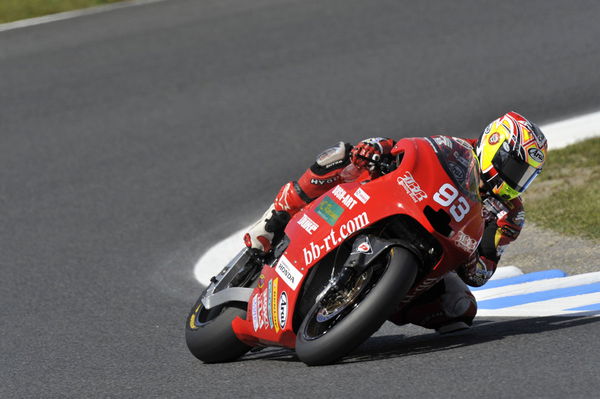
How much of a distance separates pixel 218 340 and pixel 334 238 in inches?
35.0

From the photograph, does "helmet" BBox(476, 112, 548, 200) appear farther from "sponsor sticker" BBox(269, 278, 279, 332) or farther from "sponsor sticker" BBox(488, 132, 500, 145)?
"sponsor sticker" BBox(269, 278, 279, 332)

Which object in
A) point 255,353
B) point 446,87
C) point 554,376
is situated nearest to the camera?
point 554,376

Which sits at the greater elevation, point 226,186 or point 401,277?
point 401,277

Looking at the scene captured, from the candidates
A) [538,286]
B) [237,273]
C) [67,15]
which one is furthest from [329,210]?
[67,15]

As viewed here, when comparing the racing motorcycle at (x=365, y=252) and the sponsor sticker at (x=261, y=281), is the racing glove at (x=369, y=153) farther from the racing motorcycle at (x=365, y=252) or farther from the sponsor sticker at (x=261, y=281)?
the sponsor sticker at (x=261, y=281)

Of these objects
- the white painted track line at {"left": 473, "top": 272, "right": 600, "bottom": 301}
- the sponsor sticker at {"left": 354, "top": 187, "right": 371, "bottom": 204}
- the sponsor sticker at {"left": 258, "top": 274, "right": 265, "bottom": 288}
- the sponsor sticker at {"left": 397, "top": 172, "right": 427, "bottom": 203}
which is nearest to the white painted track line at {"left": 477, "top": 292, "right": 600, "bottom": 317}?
the white painted track line at {"left": 473, "top": 272, "right": 600, "bottom": 301}

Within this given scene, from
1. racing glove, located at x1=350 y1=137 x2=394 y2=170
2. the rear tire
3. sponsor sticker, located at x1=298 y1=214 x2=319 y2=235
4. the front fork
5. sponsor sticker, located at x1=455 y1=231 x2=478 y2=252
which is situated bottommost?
the rear tire

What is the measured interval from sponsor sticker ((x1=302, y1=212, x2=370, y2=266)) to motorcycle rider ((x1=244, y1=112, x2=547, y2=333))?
326 millimetres

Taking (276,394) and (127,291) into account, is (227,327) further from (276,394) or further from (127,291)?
(127,291)

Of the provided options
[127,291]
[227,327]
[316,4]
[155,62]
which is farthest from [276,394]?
[316,4]

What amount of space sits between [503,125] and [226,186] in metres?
4.71

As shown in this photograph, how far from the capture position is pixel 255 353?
5613 mm

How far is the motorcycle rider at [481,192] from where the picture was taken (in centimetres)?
512

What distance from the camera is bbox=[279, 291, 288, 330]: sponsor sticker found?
16.0ft
